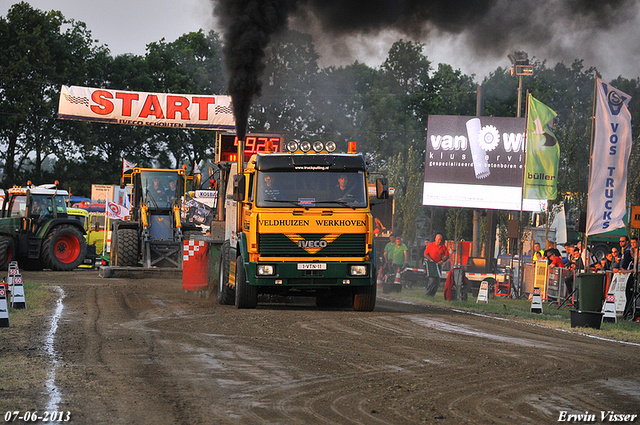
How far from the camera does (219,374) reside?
29.4 feet

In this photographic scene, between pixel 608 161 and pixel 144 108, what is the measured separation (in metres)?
19.4

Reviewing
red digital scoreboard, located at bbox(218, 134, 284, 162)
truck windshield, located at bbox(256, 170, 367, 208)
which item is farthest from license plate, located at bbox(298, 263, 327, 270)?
red digital scoreboard, located at bbox(218, 134, 284, 162)

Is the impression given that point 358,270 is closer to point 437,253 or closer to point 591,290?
point 591,290

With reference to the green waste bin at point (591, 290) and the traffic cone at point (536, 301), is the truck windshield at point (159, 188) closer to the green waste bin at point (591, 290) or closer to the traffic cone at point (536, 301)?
the traffic cone at point (536, 301)

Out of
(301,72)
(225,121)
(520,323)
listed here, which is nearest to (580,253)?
(520,323)

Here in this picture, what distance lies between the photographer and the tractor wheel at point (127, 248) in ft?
88.1

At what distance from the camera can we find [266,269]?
597 inches

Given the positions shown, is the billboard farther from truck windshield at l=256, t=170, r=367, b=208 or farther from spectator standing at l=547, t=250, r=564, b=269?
truck windshield at l=256, t=170, r=367, b=208

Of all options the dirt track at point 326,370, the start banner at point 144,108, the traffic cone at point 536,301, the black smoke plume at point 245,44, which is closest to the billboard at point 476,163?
the start banner at point 144,108

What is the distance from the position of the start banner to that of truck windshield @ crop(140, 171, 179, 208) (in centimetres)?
686

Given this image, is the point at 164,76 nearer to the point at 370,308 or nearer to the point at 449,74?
the point at 449,74

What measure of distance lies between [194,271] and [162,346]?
320 inches

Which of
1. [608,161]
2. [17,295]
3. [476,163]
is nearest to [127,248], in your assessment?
[17,295]

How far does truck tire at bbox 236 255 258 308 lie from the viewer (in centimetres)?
1588
